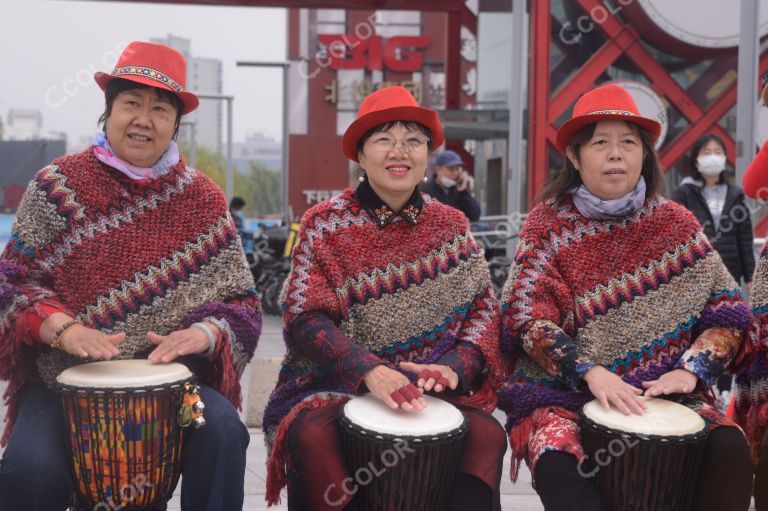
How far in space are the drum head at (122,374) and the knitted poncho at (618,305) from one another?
112 centimetres

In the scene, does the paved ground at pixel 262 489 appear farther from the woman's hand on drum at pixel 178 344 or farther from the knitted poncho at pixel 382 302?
the woman's hand on drum at pixel 178 344

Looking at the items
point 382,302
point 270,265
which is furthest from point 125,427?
point 270,265

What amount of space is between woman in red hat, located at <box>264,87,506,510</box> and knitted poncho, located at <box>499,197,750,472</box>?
5.8 inches

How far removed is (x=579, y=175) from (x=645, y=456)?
1.03 m

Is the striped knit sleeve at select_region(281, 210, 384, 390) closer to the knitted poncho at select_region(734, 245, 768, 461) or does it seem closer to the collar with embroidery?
the collar with embroidery

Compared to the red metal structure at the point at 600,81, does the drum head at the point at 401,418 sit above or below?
below

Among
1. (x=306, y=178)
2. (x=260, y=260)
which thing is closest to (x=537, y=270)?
(x=260, y=260)

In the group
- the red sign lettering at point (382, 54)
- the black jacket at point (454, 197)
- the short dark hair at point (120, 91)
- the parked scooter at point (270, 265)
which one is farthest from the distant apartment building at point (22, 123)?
the short dark hair at point (120, 91)

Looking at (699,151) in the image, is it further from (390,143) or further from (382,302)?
(382,302)

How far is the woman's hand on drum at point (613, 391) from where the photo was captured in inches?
108

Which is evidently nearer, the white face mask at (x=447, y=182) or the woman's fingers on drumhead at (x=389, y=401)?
the woman's fingers on drumhead at (x=389, y=401)

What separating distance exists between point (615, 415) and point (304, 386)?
1036 millimetres

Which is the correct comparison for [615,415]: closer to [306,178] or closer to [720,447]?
[720,447]

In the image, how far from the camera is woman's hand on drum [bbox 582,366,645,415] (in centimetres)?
276
